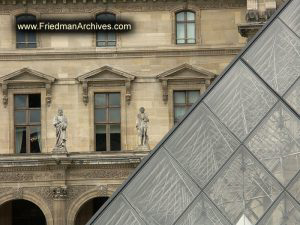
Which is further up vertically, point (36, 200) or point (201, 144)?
point (201, 144)

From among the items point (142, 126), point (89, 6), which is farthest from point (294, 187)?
point (89, 6)

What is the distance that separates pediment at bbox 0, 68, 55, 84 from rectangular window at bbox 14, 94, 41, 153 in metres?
0.52

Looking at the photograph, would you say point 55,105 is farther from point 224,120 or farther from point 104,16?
→ point 224,120

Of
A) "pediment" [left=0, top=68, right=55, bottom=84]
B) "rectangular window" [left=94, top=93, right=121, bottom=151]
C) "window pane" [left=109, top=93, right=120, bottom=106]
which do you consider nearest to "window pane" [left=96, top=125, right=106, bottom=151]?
"rectangular window" [left=94, top=93, right=121, bottom=151]

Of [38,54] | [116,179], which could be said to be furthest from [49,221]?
[38,54]

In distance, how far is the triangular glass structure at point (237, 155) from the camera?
82.3ft

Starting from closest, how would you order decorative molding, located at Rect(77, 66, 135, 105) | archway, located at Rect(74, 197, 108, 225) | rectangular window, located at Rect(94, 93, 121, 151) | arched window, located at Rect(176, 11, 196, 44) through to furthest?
archway, located at Rect(74, 197, 108, 225) < decorative molding, located at Rect(77, 66, 135, 105) < rectangular window, located at Rect(94, 93, 121, 151) < arched window, located at Rect(176, 11, 196, 44)

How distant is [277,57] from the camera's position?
25812 mm

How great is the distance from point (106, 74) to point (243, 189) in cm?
2502

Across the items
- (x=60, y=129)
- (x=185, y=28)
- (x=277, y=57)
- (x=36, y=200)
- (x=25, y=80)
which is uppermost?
(x=185, y=28)

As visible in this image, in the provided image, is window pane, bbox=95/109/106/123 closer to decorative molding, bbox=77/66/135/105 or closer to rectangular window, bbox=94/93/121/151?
rectangular window, bbox=94/93/121/151

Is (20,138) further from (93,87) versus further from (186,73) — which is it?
(186,73)

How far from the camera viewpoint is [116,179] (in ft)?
158

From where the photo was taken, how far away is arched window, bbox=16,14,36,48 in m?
50.4
